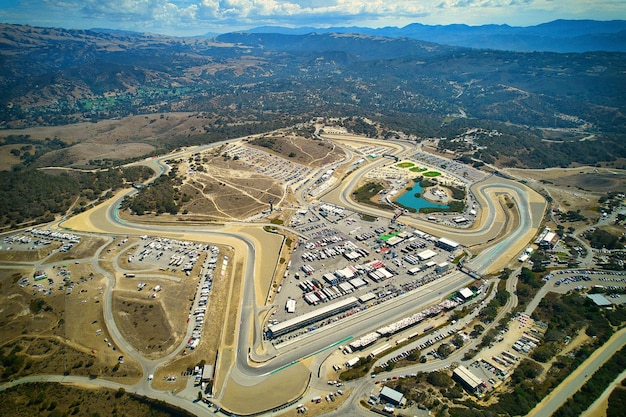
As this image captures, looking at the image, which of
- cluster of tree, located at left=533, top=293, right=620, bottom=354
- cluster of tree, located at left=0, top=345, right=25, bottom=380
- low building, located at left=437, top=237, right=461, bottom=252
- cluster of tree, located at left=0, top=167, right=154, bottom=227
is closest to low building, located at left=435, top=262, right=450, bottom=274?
low building, located at left=437, top=237, right=461, bottom=252

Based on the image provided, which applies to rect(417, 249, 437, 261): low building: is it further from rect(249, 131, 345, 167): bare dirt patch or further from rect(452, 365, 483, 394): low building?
rect(249, 131, 345, 167): bare dirt patch

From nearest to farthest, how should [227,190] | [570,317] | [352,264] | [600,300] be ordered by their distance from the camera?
[570,317] → [600,300] → [352,264] → [227,190]

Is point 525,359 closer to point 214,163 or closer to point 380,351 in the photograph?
point 380,351

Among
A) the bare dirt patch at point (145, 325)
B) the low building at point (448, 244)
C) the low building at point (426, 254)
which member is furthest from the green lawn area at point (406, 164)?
the bare dirt patch at point (145, 325)

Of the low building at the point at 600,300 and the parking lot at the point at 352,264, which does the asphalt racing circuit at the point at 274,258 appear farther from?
the low building at the point at 600,300

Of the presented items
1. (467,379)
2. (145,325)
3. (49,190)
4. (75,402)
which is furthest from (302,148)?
(75,402)

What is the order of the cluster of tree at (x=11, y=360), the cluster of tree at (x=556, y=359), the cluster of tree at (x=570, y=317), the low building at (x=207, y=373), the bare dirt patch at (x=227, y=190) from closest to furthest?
the cluster of tree at (x=556, y=359)
the cluster of tree at (x=11, y=360)
the low building at (x=207, y=373)
the cluster of tree at (x=570, y=317)
the bare dirt patch at (x=227, y=190)

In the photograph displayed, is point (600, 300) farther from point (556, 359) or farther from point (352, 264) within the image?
point (352, 264)

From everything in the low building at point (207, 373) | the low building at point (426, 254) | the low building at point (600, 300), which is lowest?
the low building at point (207, 373)

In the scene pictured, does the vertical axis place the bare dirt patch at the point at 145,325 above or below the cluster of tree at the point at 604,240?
below
